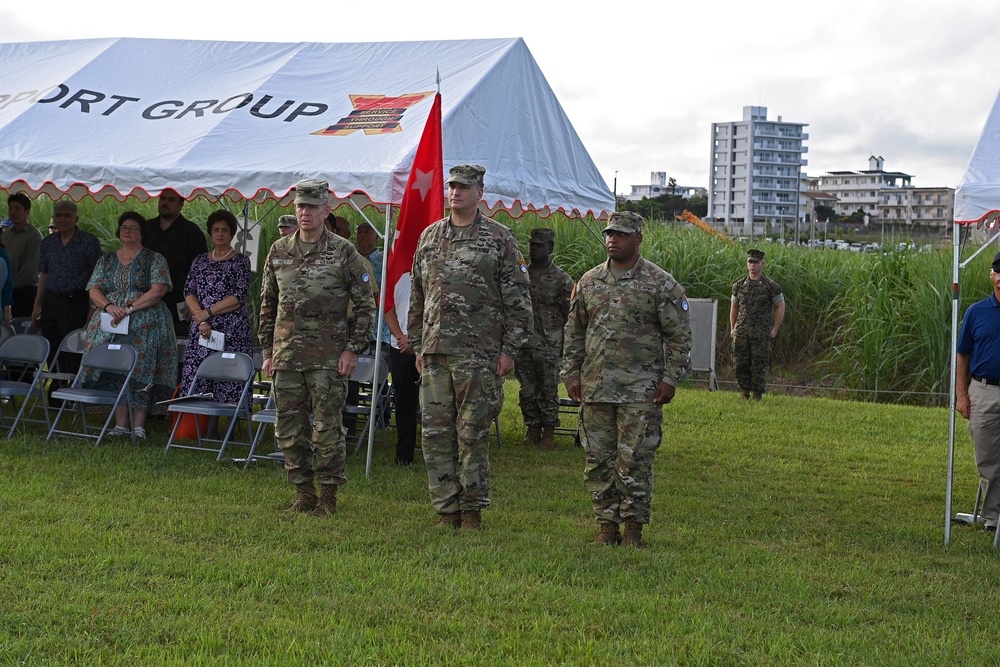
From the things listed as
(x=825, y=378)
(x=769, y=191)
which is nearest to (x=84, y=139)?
(x=825, y=378)

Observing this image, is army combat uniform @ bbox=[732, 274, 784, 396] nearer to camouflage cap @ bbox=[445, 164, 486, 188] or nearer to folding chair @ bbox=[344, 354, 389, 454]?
folding chair @ bbox=[344, 354, 389, 454]

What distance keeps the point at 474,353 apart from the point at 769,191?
11817cm

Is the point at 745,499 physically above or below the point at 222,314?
below

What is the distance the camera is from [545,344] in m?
10.7

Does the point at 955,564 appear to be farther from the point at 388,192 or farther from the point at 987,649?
the point at 388,192

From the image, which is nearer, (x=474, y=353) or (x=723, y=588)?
(x=723, y=588)

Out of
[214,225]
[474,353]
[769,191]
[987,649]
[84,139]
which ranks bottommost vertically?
[987,649]

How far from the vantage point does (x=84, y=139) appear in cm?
953

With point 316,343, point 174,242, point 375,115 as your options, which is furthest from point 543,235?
point 316,343

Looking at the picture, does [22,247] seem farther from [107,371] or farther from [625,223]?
[625,223]

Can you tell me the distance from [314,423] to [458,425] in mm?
1003

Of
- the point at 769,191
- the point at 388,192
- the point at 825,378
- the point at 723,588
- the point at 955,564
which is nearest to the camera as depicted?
the point at 723,588

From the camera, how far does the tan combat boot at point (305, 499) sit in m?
7.18

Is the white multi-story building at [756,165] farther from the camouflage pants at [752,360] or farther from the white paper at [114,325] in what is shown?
the white paper at [114,325]
